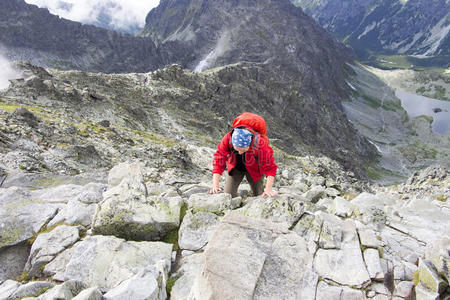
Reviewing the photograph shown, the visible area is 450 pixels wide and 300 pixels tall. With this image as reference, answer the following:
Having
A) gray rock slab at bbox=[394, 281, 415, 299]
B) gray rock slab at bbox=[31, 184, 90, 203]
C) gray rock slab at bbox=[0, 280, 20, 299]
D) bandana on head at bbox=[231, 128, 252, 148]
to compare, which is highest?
bandana on head at bbox=[231, 128, 252, 148]

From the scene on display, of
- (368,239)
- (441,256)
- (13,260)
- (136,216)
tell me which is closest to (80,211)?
(13,260)

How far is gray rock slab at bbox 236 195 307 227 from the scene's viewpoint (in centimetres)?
749

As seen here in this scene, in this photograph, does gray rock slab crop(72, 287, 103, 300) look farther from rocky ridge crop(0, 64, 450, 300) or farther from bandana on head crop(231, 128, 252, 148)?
bandana on head crop(231, 128, 252, 148)

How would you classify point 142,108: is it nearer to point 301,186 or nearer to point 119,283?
point 301,186

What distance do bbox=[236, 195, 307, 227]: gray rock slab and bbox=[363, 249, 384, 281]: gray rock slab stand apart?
1991 mm

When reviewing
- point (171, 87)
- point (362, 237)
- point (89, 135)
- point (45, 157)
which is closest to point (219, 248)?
point (362, 237)

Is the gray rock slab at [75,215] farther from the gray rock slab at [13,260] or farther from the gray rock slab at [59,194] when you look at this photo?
the gray rock slab at [13,260]

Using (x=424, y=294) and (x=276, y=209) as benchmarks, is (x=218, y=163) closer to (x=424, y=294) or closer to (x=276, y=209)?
(x=276, y=209)

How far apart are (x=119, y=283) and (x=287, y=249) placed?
12.1 ft

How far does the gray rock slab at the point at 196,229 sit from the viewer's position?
271 inches

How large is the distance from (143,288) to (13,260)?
14.5 feet

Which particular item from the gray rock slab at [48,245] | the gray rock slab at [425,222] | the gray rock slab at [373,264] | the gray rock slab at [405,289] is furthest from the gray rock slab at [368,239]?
the gray rock slab at [48,245]

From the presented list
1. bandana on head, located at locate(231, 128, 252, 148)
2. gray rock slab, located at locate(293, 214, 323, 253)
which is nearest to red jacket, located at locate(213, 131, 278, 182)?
bandana on head, located at locate(231, 128, 252, 148)

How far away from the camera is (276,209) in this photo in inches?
302
